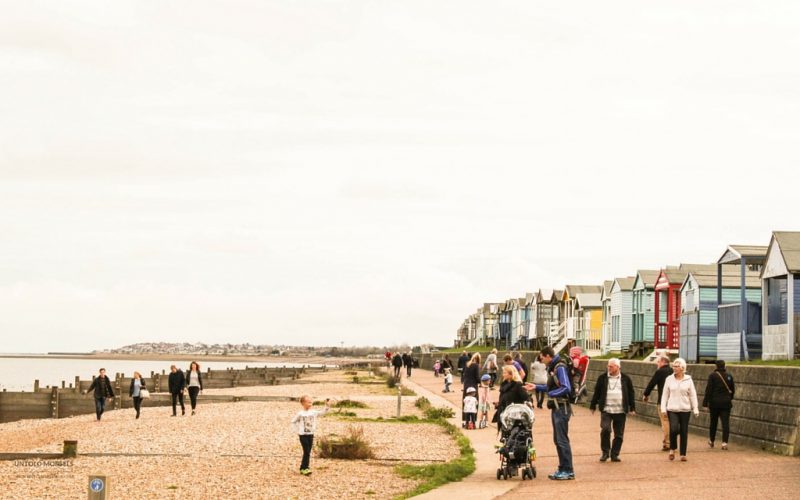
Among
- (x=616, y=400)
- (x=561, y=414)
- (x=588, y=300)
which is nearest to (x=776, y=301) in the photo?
(x=616, y=400)

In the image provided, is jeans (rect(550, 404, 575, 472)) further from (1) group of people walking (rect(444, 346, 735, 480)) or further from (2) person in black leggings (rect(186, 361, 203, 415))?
(2) person in black leggings (rect(186, 361, 203, 415))

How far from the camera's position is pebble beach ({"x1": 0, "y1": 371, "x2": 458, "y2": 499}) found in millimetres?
15742

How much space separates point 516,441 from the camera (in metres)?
15.8

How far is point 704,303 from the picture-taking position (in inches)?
1640

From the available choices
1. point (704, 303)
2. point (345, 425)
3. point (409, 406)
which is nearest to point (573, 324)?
point (704, 303)

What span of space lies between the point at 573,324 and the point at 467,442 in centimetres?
4736

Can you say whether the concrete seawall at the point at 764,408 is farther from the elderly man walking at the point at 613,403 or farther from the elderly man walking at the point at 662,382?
the elderly man walking at the point at 613,403

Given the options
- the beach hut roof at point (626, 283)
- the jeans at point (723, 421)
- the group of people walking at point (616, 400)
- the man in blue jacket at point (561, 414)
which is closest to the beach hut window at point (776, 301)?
the group of people walking at point (616, 400)

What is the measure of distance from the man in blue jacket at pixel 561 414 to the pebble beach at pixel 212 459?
7.18 ft

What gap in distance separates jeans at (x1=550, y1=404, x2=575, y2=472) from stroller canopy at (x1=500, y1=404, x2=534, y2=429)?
1.16ft

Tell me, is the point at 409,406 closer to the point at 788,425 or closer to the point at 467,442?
the point at 467,442

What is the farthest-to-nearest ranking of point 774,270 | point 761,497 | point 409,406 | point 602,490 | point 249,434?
point 409,406 → point 774,270 → point 249,434 → point 602,490 → point 761,497

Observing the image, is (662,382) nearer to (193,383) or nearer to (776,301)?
(776,301)

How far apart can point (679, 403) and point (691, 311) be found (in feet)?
72.4
